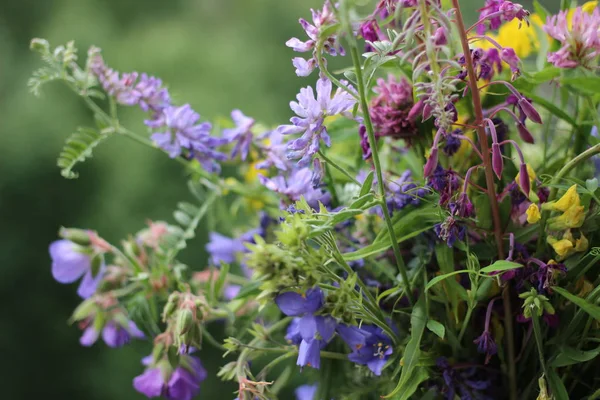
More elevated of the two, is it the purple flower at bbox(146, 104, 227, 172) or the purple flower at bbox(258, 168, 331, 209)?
the purple flower at bbox(146, 104, 227, 172)

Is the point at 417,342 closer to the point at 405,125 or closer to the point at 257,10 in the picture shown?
the point at 405,125

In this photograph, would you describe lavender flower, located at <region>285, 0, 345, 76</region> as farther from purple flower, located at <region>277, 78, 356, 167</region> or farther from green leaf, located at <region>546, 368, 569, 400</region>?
green leaf, located at <region>546, 368, 569, 400</region>

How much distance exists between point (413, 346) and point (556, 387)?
7 cm

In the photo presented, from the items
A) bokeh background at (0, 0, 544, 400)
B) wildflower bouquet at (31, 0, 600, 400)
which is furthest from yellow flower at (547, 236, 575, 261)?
bokeh background at (0, 0, 544, 400)

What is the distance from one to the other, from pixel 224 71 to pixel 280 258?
100cm

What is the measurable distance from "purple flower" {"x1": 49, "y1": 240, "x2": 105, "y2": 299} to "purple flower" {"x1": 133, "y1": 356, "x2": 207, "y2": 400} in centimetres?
7

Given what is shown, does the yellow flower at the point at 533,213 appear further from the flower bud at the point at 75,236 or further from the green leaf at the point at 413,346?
the flower bud at the point at 75,236

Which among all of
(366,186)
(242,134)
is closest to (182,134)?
(242,134)

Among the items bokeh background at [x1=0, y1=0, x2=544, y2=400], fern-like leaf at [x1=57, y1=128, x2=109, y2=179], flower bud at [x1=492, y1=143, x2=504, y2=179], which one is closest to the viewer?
flower bud at [x1=492, y1=143, x2=504, y2=179]

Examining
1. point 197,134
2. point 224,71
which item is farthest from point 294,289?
point 224,71

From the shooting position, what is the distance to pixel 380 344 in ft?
1.05

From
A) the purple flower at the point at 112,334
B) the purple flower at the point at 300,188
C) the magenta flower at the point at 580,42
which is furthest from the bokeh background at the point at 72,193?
the magenta flower at the point at 580,42

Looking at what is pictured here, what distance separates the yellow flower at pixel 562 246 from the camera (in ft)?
0.93

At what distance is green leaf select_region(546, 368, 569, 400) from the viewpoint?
0.92ft
